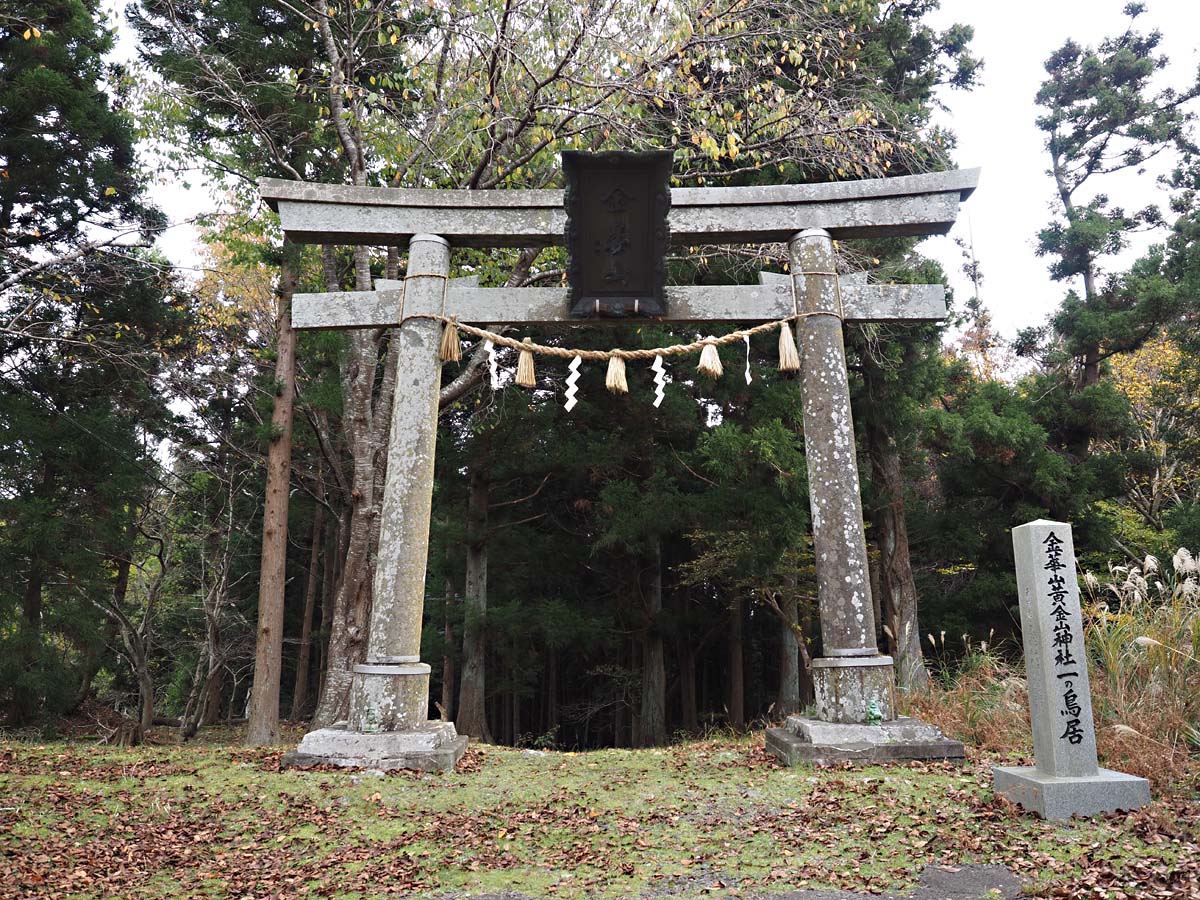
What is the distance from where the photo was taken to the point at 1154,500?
1301 centimetres

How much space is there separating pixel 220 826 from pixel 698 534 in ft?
25.5

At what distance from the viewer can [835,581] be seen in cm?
533

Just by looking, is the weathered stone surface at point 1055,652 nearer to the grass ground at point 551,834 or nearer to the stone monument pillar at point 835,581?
the grass ground at point 551,834

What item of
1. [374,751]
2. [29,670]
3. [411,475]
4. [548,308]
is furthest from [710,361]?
[29,670]

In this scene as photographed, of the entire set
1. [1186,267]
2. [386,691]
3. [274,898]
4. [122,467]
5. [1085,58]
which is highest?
[1085,58]

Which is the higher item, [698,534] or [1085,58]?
[1085,58]

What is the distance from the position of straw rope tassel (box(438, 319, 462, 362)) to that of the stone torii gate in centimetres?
7

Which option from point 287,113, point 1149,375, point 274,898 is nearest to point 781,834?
point 274,898

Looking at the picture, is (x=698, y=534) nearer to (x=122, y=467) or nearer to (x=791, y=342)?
(x=791, y=342)

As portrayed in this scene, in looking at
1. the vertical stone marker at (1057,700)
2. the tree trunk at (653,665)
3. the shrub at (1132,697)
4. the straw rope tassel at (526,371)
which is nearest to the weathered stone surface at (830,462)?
the shrub at (1132,697)

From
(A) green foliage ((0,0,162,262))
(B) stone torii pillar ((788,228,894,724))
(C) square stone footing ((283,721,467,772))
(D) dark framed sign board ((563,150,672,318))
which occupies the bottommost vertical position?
(C) square stone footing ((283,721,467,772))

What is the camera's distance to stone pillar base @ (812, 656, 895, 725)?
4969mm

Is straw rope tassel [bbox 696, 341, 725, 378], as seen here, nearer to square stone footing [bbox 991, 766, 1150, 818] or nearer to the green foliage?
square stone footing [bbox 991, 766, 1150, 818]

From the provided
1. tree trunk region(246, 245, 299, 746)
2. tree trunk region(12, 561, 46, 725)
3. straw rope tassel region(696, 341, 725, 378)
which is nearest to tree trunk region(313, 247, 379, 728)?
tree trunk region(246, 245, 299, 746)
